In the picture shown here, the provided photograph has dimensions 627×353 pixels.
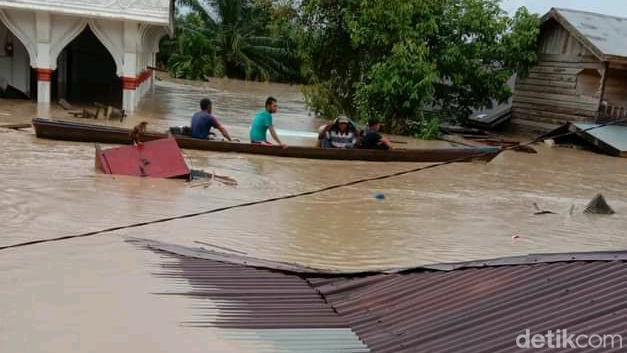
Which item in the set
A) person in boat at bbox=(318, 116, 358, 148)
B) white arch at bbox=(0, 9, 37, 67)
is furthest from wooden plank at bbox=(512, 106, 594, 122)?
white arch at bbox=(0, 9, 37, 67)

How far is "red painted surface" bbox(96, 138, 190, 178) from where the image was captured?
10047 millimetres

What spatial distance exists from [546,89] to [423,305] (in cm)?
1897

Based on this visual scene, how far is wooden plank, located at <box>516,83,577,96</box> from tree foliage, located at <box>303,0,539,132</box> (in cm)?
100

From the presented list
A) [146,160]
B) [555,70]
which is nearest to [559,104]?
[555,70]

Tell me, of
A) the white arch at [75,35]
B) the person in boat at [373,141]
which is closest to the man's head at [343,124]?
the person in boat at [373,141]

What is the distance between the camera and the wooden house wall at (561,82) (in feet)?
64.4

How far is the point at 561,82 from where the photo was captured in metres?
20.6

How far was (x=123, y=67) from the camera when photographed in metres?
18.5

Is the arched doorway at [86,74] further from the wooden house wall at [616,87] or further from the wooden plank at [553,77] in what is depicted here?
the wooden house wall at [616,87]

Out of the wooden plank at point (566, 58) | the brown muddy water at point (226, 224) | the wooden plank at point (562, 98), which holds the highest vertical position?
the wooden plank at point (566, 58)

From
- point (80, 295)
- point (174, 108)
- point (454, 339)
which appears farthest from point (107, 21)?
point (454, 339)

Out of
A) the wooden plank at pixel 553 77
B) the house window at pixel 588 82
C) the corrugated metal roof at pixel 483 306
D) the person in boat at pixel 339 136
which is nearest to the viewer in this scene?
the corrugated metal roof at pixel 483 306

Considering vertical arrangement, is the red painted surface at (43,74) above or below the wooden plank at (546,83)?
below

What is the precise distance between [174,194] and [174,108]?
44.8 ft
